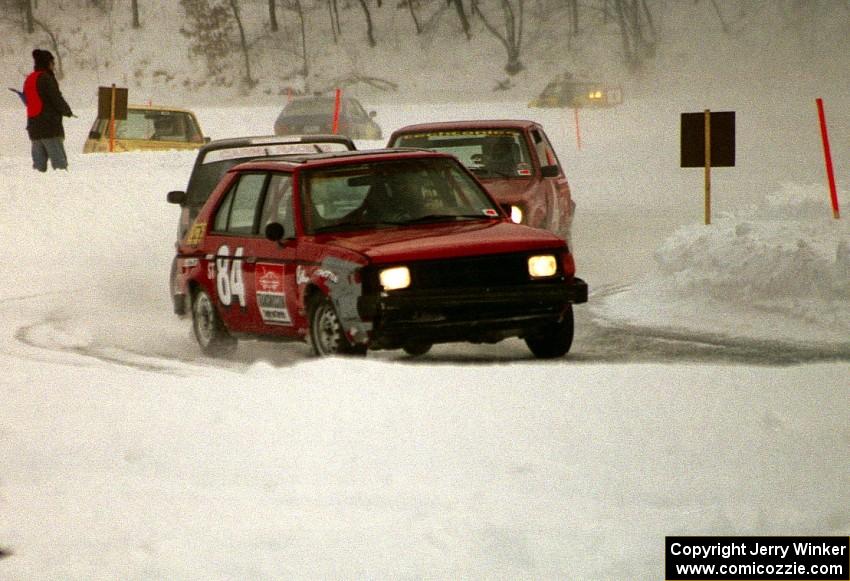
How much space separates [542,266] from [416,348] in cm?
111

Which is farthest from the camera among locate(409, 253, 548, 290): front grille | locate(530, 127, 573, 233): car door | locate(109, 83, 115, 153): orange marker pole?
locate(109, 83, 115, 153): orange marker pole

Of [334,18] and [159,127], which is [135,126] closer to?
[159,127]

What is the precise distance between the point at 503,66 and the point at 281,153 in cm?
5888

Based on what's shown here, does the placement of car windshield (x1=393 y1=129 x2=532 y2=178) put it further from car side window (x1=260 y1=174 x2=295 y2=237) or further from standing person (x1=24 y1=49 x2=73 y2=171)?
standing person (x1=24 y1=49 x2=73 y2=171)

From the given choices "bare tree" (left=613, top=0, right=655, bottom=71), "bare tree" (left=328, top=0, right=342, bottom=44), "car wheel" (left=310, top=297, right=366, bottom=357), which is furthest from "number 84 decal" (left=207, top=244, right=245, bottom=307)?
"bare tree" (left=328, top=0, right=342, bottom=44)

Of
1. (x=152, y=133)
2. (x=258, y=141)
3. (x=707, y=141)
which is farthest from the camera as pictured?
(x=152, y=133)

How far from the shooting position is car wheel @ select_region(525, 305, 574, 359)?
33.8 ft

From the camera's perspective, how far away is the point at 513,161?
15.4m

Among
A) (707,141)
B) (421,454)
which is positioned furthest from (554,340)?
(707,141)

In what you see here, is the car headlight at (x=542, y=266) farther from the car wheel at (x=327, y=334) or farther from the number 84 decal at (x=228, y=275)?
the number 84 decal at (x=228, y=275)

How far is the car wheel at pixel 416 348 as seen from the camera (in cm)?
978

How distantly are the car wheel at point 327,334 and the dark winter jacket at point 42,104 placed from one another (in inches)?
522

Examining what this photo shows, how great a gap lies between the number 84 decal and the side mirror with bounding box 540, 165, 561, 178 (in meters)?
4.40

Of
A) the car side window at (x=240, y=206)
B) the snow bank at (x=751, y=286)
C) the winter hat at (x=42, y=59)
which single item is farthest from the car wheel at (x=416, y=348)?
the winter hat at (x=42, y=59)
